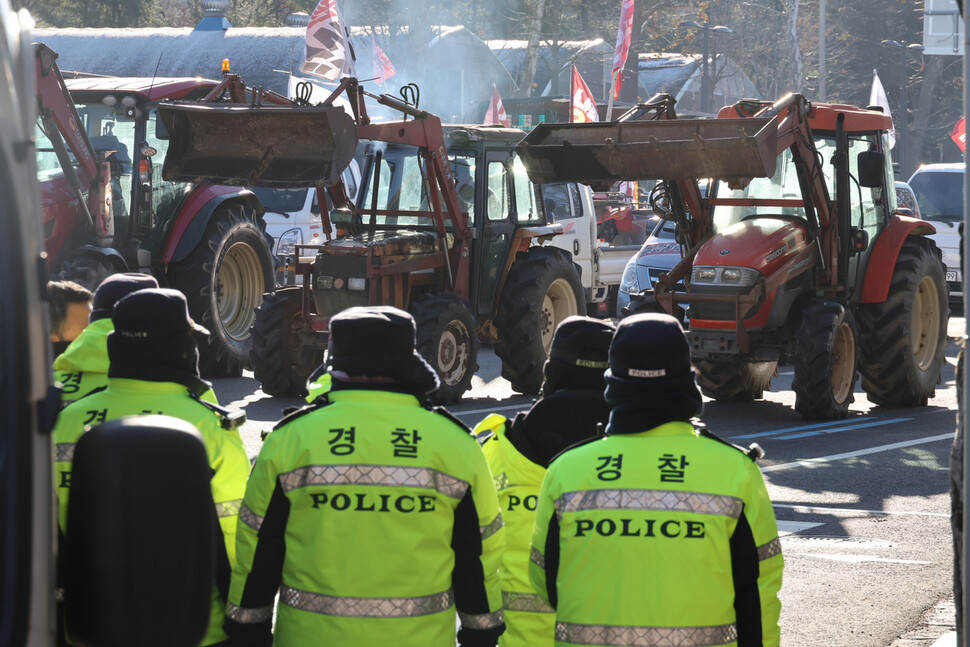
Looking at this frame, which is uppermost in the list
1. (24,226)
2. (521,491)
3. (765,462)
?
(24,226)

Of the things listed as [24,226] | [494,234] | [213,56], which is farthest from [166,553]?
[213,56]

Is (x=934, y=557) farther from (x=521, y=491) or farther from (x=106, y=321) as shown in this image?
(x=106, y=321)

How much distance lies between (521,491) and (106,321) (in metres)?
1.63

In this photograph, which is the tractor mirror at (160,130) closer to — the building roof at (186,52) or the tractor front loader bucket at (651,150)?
the tractor front loader bucket at (651,150)

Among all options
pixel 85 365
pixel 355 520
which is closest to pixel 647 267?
pixel 85 365

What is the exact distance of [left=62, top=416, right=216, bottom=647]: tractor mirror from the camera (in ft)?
6.55

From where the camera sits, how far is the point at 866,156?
38.6 ft

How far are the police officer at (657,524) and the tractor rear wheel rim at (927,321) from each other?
9935 millimetres

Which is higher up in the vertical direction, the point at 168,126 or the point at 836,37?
the point at 836,37

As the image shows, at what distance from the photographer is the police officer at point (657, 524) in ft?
11.2

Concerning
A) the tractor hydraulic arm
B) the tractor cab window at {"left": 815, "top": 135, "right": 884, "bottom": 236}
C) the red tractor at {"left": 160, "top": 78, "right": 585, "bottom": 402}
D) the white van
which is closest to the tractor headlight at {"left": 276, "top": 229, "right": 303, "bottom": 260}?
the white van

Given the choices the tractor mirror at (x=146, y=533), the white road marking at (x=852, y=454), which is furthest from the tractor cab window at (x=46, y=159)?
the tractor mirror at (x=146, y=533)

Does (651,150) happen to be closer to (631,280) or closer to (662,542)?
(631,280)

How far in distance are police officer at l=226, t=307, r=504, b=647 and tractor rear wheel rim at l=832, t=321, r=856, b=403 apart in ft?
27.8
